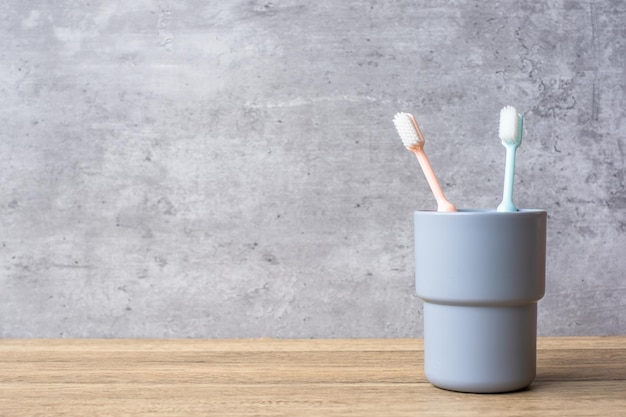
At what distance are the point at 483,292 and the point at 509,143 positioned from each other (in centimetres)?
16

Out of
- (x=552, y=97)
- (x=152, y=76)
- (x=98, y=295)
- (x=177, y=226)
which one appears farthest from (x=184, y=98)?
(x=552, y=97)

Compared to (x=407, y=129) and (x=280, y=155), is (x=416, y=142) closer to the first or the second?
(x=407, y=129)

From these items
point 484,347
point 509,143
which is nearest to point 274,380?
point 484,347

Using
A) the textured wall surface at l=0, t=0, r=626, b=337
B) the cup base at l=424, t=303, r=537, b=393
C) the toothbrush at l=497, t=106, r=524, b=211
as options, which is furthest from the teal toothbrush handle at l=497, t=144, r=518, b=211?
the textured wall surface at l=0, t=0, r=626, b=337

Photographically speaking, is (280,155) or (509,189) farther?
(280,155)

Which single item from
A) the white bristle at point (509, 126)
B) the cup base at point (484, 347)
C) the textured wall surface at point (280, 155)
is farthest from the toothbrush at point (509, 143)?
the textured wall surface at point (280, 155)

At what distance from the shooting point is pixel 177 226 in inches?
43.8

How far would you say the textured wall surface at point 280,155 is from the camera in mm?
1096

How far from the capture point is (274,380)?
828 millimetres

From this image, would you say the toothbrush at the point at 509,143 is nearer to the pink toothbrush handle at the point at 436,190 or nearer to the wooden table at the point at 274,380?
the pink toothbrush handle at the point at 436,190

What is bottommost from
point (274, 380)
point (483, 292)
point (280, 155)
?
point (274, 380)

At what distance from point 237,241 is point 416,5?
424 millimetres

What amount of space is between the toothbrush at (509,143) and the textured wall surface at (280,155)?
0.30 meters

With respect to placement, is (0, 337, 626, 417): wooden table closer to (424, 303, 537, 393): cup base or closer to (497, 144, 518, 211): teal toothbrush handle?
(424, 303, 537, 393): cup base
